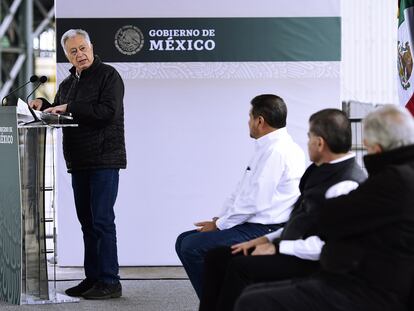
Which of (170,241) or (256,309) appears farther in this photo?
(170,241)

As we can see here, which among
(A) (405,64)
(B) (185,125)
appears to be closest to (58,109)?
(B) (185,125)

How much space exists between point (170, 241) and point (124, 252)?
Answer: 0.32m

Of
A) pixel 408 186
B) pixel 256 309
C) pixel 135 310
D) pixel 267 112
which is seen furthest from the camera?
pixel 135 310

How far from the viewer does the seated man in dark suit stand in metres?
2.60

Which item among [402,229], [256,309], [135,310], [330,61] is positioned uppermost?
[330,61]

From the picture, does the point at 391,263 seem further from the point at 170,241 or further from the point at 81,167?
the point at 170,241

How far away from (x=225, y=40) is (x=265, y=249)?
281 cm

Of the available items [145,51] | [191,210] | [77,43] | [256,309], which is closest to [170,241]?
[191,210]

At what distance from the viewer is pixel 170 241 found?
5.97m

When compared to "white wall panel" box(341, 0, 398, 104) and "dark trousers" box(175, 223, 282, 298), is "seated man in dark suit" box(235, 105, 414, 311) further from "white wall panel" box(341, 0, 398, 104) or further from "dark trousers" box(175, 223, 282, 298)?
"white wall panel" box(341, 0, 398, 104)

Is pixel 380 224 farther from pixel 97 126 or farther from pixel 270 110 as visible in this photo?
pixel 97 126

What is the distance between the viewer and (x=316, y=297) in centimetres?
277

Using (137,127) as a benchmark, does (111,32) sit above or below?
above

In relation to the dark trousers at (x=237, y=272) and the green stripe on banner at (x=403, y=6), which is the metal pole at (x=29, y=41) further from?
the dark trousers at (x=237, y=272)
